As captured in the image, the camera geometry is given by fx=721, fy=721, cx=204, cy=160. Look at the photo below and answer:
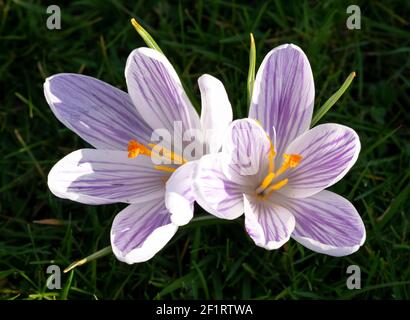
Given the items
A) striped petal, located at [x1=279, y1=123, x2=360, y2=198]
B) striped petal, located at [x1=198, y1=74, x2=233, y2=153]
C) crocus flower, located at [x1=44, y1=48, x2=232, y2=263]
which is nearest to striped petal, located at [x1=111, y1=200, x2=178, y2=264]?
crocus flower, located at [x1=44, y1=48, x2=232, y2=263]

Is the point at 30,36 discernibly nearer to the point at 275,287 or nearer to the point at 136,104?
the point at 136,104

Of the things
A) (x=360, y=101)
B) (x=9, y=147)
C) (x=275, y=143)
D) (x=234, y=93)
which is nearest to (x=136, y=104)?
(x=275, y=143)

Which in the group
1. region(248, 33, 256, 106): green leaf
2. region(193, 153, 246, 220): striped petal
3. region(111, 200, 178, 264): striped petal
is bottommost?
region(111, 200, 178, 264): striped petal

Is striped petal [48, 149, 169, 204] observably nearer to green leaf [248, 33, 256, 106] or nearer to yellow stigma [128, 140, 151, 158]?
yellow stigma [128, 140, 151, 158]

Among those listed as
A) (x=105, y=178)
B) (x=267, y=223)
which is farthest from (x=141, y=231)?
(x=267, y=223)

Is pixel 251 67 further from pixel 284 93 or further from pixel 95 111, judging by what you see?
pixel 95 111
